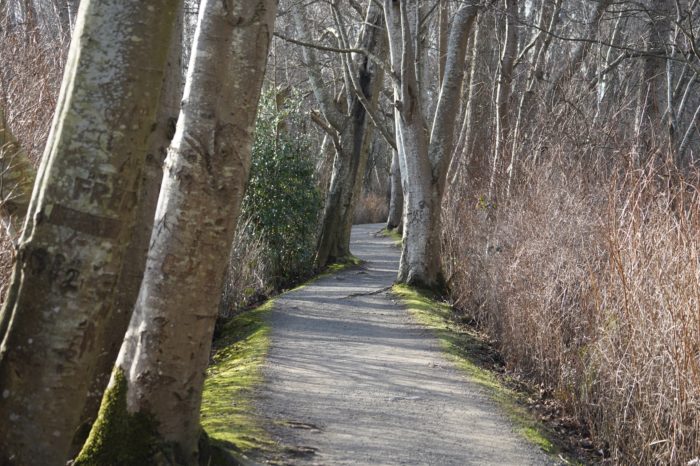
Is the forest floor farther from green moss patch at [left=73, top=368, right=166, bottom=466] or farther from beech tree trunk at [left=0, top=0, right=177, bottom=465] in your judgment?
beech tree trunk at [left=0, top=0, right=177, bottom=465]

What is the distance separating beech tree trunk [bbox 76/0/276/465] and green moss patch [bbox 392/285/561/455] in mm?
2887

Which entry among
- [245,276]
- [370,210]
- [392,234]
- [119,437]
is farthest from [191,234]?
[370,210]

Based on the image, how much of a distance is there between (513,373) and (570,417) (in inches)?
53.9

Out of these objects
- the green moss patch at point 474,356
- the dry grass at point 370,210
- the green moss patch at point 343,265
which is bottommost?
the green moss patch at point 474,356

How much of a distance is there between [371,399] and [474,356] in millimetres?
2441

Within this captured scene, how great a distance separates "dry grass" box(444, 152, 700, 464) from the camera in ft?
17.6

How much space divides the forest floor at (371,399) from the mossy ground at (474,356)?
9 cm

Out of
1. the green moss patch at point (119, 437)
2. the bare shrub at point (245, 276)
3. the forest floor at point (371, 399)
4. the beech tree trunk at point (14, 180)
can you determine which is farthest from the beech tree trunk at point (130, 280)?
the bare shrub at point (245, 276)

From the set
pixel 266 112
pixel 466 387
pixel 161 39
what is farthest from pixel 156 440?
pixel 266 112

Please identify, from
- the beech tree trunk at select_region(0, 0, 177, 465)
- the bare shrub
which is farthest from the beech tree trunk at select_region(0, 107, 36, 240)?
the bare shrub

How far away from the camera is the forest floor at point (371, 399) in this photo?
512 cm

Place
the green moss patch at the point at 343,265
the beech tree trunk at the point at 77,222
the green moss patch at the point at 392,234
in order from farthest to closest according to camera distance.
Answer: the green moss patch at the point at 392,234 < the green moss patch at the point at 343,265 < the beech tree trunk at the point at 77,222

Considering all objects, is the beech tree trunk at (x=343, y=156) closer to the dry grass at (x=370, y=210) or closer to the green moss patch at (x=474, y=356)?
the green moss patch at (x=474, y=356)

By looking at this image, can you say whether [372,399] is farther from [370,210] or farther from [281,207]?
[370,210]
